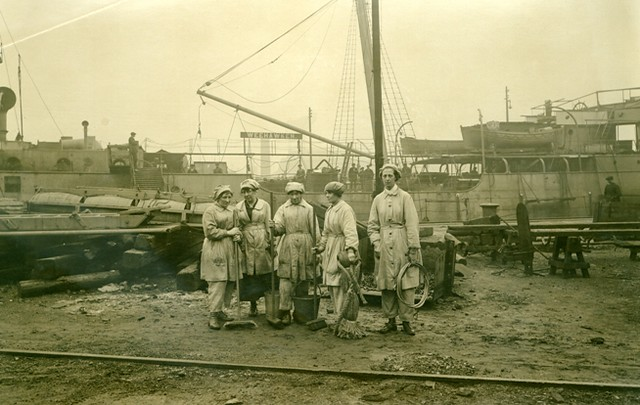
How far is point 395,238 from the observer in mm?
6727

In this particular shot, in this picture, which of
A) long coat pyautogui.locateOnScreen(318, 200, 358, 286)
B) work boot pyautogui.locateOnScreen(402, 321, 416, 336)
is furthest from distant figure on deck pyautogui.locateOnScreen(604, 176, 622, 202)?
long coat pyautogui.locateOnScreen(318, 200, 358, 286)

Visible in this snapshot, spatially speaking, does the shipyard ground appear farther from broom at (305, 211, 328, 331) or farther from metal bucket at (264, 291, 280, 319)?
metal bucket at (264, 291, 280, 319)

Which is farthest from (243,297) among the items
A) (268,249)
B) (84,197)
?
(84,197)

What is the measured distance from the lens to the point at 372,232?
6.96 m

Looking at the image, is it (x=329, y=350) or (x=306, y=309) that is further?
(x=306, y=309)

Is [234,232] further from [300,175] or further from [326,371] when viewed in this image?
[300,175]

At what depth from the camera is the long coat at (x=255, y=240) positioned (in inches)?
288

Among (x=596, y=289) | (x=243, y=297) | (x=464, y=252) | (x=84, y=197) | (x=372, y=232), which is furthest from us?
(x=84, y=197)

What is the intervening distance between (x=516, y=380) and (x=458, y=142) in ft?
77.6

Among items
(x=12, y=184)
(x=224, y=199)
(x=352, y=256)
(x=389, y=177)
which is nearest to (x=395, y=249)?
(x=352, y=256)

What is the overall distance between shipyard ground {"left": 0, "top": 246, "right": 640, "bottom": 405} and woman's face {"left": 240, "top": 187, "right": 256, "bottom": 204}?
1.78 metres

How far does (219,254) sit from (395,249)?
2444 mm

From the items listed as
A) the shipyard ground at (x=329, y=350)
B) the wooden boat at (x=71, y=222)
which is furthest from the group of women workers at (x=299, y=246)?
the wooden boat at (x=71, y=222)

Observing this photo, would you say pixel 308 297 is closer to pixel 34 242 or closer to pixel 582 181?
pixel 34 242
